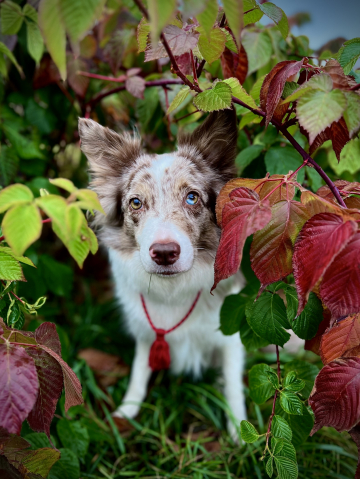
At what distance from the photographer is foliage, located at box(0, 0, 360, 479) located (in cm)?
96

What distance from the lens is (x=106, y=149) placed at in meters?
2.09

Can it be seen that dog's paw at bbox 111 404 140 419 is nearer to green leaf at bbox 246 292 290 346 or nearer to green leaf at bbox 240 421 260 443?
green leaf at bbox 240 421 260 443

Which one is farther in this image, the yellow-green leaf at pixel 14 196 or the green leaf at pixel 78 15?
the yellow-green leaf at pixel 14 196

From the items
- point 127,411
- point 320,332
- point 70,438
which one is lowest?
point 127,411

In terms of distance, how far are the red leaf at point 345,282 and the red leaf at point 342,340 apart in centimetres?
23

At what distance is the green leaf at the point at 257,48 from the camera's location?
200 centimetres

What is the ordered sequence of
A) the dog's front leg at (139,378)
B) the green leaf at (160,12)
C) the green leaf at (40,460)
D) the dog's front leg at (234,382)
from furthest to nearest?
the dog's front leg at (139,378), the dog's front leg at (234,382), the green leaf at (40,460), the green leaf at (160,12)

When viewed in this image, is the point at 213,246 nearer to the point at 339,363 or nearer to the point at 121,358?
the point at 339,363

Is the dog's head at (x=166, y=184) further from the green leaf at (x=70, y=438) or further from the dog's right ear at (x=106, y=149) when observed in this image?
the green leaf at (x=70, y=438)

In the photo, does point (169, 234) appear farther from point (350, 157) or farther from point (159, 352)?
point (350, 157)

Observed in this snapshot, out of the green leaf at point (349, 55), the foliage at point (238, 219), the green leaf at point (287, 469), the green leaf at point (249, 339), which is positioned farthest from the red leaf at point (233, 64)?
the green leaf at point (287, 469)

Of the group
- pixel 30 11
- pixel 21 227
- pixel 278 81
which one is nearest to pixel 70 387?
pixel 21 227

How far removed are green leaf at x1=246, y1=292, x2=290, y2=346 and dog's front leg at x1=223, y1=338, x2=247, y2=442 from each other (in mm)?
1159

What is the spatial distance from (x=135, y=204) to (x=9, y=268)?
2.70ft
